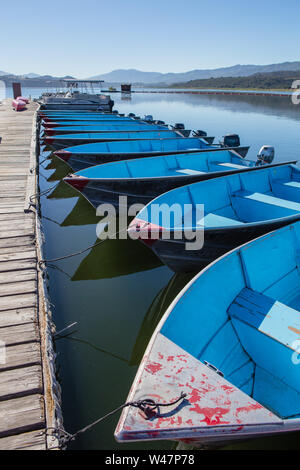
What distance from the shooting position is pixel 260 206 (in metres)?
7.45

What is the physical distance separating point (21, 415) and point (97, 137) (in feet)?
43.1

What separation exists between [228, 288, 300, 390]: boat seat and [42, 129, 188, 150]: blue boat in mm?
10725

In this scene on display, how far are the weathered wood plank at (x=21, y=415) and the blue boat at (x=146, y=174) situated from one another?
5.63 m

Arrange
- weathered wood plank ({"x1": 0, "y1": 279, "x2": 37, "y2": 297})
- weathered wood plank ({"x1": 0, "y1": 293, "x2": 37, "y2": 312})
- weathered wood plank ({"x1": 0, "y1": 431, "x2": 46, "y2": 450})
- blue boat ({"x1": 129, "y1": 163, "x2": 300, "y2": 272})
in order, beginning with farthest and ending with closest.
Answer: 1. blue boat ({"x1": 129, "y1": 163, "x2": 300, "y2": 272})
2. weathered wood plank ({"x1": 0, "y1": 279, "x2": 37, "y2": 297})
3. weathered wood plank ({"x1": 0, "y1": 293, "x2": 37, "y2": 312})
4. weathered wood plank ({"x1": 0, "y1": 431, "x2": 46, "y2": 450})

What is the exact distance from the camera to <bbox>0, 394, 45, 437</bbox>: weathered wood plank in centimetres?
289

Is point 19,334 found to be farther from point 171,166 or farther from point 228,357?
point 171,166

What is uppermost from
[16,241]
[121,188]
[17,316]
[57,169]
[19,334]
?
[57,169]

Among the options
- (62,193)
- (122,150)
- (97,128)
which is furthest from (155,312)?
(97,128)

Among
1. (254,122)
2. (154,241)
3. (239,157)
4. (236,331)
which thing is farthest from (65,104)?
(236,331)

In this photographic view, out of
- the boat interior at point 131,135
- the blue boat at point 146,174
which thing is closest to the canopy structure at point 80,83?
the boat interior at point 131,135

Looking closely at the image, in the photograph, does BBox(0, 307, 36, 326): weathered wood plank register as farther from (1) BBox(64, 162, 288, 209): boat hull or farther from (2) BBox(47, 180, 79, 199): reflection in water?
(2) BBox(47, 180, 79, 199): reflection in water

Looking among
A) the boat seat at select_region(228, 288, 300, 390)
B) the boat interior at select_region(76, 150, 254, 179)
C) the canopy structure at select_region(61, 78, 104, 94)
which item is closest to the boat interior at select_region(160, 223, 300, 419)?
the boat seat at select_region(228, 288, 300, 390)

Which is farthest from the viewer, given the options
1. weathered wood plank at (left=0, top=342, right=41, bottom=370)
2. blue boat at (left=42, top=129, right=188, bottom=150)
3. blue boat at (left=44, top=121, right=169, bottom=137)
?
blue boat at (left=44, top=121, right=169, bottom=137)
